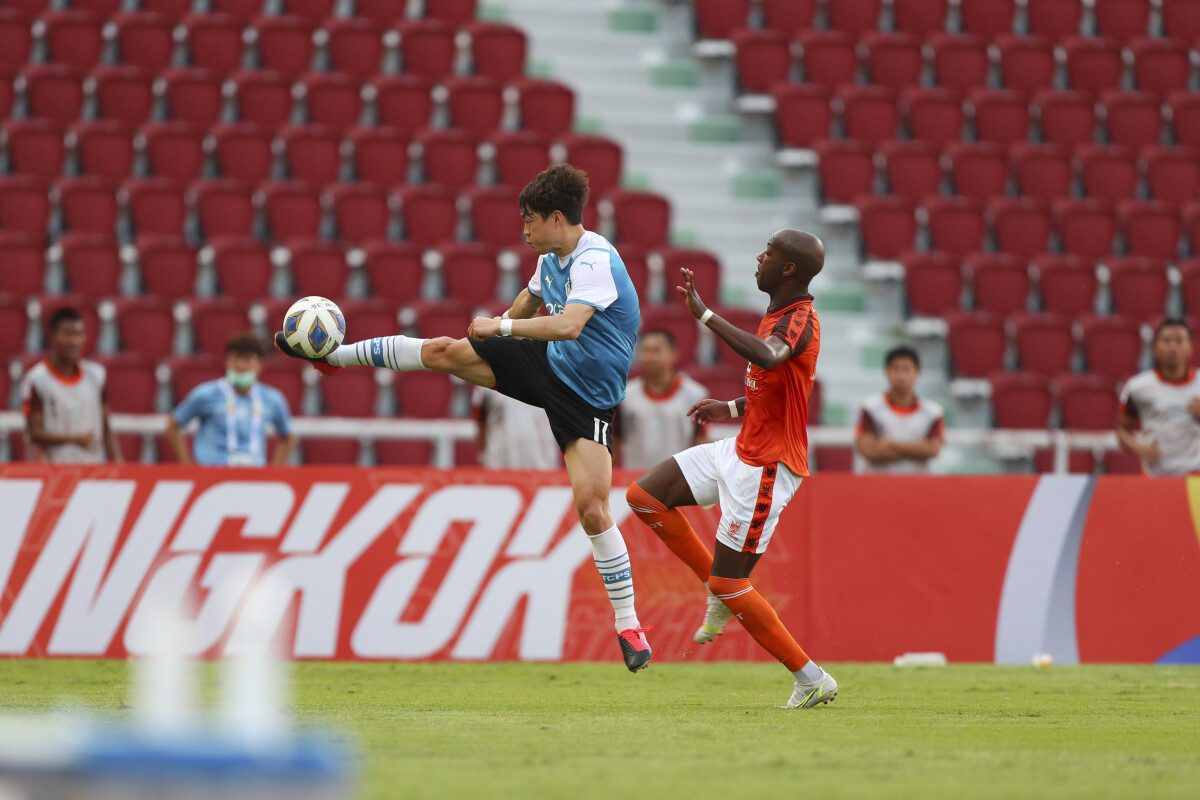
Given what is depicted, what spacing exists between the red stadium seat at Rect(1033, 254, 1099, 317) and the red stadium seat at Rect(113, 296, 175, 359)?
28.3ft

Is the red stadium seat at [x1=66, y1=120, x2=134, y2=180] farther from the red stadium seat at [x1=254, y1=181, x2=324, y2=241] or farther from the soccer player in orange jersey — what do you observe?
the soccer player in orange jersey

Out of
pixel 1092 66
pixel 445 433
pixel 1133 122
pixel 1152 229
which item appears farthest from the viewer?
pixel 1092 66

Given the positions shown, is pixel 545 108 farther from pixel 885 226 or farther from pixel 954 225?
pixel 954 225

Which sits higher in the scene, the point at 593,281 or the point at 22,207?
the point at 593,281

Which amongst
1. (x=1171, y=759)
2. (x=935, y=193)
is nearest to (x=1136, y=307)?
(x=935, y=193)

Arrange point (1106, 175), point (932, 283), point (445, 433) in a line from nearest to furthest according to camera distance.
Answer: point (445, 433) < point (932, 283) < point (1106, 175)

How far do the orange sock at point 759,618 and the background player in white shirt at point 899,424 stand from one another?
4.03 meters

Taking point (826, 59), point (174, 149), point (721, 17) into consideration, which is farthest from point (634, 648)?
point (721, 17)

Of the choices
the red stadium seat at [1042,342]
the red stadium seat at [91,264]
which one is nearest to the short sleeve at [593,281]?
the red stadium seat at [91,264]

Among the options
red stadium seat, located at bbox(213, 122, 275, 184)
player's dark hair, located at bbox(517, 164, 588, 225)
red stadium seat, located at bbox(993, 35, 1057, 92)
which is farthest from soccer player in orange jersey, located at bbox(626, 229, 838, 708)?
red stadium seat, located at bbox(993, 35, 1057, 92)

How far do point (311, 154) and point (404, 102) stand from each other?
137cm

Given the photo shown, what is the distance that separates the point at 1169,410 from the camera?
10.5 metres

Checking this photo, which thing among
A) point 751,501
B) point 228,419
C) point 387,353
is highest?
Result: point 387,353

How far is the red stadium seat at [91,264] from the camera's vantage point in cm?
1323
